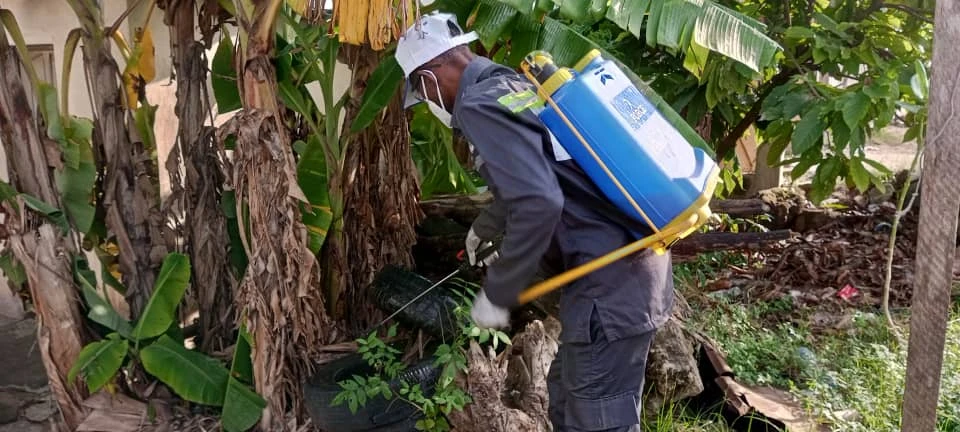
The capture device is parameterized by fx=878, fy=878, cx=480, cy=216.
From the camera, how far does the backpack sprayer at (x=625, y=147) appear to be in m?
2.49

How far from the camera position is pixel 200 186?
4.04 meters

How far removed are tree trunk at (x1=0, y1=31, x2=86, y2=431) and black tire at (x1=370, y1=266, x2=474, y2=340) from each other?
1310mm

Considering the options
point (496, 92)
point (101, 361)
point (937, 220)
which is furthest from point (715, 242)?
point (101, 361)

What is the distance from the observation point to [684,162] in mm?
2537

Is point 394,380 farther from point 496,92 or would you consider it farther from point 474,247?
point 496,92

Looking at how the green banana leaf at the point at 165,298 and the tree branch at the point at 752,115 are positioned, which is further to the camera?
the tree branch at the point at 752,115

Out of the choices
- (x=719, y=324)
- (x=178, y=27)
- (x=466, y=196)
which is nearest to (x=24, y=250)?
(x=178, y=27)

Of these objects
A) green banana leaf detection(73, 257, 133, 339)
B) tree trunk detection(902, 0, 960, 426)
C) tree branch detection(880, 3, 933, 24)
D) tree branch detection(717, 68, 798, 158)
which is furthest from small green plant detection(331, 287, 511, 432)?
tree branch detection(880, 3, 933, 24)

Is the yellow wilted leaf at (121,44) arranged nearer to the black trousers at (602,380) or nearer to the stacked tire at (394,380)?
the stacked tire at (394,380)

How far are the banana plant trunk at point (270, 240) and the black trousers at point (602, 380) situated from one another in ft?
4.33

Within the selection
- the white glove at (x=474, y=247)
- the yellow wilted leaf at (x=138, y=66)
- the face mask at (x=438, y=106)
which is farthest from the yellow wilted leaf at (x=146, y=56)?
the white glove at (x=474, y=247)

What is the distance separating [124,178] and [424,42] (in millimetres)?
1932

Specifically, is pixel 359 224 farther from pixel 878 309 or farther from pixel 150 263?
pixel 878 309

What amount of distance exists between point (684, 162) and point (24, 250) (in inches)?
108
